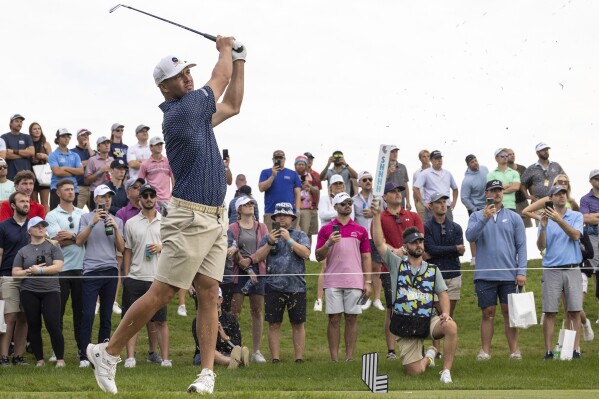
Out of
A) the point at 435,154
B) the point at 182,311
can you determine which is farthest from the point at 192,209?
the point at 435,154

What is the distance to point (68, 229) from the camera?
51.9ft

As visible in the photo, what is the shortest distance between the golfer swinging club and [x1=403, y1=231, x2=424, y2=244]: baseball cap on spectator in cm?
597

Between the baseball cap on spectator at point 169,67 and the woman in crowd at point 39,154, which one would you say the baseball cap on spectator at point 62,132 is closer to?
the woman in crowd at point 39,154

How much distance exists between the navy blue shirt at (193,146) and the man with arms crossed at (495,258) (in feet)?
26.7

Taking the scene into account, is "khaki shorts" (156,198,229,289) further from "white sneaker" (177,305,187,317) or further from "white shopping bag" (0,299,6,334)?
"white sneaker" (177,305,187,317)

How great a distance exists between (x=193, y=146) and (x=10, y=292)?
25.9ft

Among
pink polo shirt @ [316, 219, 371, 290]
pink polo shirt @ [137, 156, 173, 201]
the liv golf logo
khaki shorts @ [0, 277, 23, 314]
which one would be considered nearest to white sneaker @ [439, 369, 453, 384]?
the liv golf logo

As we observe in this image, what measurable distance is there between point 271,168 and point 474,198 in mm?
4084

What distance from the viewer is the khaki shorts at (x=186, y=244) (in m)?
8.27

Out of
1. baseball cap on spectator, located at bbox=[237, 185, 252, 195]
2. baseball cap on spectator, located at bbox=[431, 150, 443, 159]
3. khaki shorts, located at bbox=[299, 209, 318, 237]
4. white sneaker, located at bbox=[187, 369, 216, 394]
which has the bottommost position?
white sneaker, located at bbox=[187, 369, 216, 394]

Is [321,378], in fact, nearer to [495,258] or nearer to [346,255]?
[346,255]

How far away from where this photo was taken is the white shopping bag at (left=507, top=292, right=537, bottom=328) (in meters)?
15.3

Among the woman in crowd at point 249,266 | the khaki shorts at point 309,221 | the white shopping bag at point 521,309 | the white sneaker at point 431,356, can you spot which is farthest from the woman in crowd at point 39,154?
the white shopping bag at point 521,309

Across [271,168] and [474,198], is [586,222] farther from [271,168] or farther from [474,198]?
[271,168]
